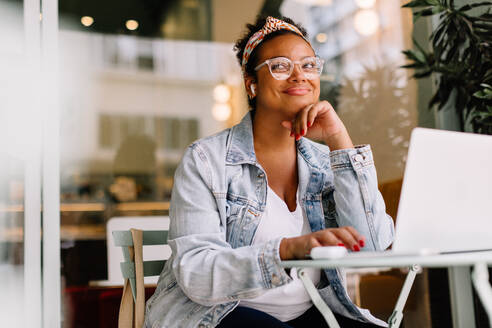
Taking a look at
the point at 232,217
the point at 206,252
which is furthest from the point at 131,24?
the point at 206,252

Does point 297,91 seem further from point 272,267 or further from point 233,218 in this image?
point 272,267

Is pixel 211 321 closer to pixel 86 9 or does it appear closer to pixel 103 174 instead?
pixel 86 9

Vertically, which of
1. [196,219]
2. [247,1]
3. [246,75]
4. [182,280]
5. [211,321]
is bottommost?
[211,321]

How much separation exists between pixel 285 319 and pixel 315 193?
1.29ft

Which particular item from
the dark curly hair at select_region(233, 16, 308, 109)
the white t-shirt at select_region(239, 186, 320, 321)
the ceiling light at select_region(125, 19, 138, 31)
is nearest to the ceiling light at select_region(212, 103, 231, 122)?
the ceiling light at select_region(125, 19, 138, 31)

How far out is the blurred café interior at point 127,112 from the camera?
104 inches

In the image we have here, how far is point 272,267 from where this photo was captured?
1251 millimetres

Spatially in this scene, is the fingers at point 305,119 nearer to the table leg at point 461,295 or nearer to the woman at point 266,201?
the woman at point 266,201

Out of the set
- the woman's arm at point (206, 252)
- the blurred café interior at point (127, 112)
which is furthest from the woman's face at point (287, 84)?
the blurred café interior at point (127, 112)

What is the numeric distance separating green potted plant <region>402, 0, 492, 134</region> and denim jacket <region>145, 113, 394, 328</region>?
1.24 metres

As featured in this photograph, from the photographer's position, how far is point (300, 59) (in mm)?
1730

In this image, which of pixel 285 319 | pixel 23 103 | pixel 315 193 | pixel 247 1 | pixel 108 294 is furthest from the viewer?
pixel 247 1

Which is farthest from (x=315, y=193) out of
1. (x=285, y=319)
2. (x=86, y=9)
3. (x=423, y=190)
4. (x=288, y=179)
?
(x=86, y=9)

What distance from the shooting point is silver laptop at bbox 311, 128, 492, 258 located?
3.42 feet
